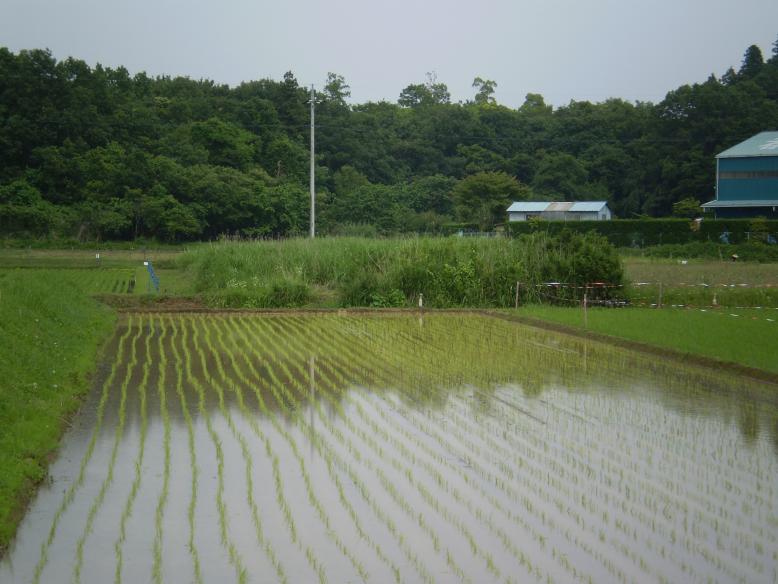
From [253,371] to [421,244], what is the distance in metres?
11.7

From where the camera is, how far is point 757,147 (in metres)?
42.5

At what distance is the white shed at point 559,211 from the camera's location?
44.5 metres

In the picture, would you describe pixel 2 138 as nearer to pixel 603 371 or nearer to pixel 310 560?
pixel 603 371

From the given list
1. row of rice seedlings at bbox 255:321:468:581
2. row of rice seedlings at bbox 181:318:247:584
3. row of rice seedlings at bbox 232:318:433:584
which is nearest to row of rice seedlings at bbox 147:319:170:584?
row of rice seedlings at bbox 181:318:247:584

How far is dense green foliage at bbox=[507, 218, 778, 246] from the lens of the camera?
110 feet

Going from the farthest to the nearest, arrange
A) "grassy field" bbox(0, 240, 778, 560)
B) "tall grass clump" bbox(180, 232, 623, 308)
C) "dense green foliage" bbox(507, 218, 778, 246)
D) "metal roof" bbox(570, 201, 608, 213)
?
"metal roof" bbox(570, 201, 608, 213), "dense green foliage" bbox(507, 218, 778, 246), "tall grass clump" bbox(180, 232, 623, 308), "grassy field" bbox(0, 240, 778, 560)

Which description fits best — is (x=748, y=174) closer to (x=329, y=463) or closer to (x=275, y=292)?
(x=275, y=292)

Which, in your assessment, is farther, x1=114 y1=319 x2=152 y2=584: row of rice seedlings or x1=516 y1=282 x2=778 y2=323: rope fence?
x1=516 y1=282 x2=778 y2=323: rope fence

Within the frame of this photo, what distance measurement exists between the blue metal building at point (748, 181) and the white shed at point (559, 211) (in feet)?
16.2

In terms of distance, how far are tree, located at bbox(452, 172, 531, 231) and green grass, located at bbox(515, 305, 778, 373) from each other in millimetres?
27235

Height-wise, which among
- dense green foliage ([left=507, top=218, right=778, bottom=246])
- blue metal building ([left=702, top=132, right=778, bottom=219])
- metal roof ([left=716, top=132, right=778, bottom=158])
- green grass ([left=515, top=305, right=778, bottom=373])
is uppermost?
metal roof ([left=716, top=132, right=778, bottom=158])

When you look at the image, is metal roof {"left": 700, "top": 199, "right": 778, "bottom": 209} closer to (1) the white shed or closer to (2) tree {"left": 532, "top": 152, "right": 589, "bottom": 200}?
(1) the white shed

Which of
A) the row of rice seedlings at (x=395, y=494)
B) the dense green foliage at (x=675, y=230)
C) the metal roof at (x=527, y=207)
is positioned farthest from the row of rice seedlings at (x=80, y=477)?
the metal roof at (x=527, y=207)

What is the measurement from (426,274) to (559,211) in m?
23.8
